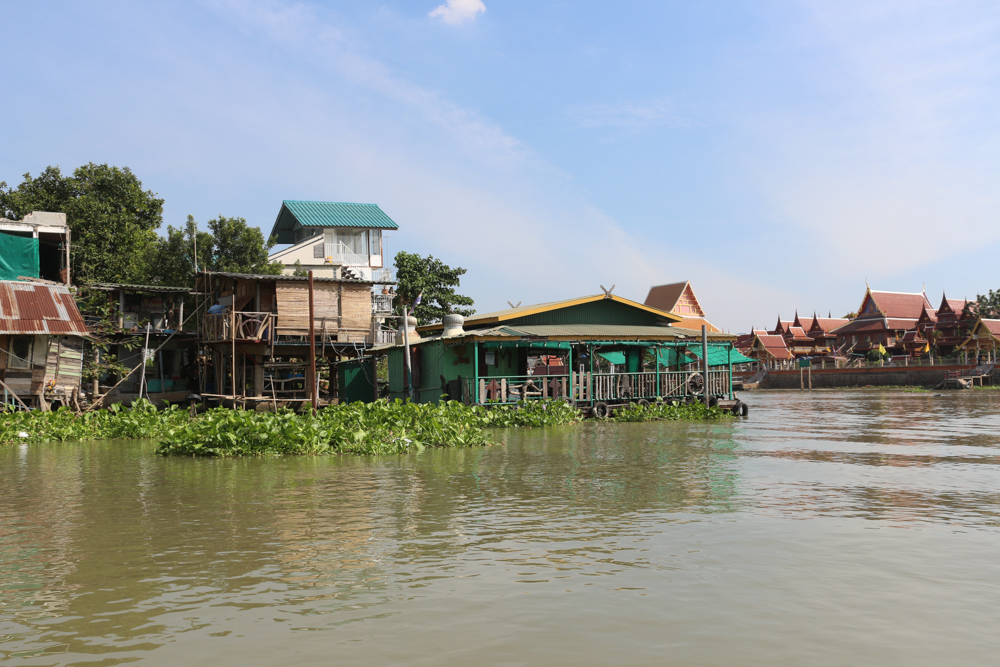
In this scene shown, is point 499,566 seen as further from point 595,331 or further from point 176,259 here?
point 176,259

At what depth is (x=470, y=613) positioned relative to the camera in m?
5.02

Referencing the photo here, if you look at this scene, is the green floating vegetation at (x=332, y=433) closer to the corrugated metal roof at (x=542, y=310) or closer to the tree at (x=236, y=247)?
the corrugated metal roof at (x=542, y=310)

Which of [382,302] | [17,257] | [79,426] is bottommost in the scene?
[79,426]

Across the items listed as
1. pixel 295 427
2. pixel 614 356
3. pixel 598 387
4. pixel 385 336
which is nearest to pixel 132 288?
pixel 385 336

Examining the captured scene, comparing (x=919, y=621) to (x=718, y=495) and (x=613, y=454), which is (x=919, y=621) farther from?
(x=613, y=454)

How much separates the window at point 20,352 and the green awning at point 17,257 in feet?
9.55

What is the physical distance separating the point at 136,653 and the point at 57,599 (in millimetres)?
1401

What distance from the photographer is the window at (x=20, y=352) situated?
71.0 ft

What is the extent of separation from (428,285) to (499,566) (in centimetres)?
3227

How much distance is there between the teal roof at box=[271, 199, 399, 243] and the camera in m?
44.1

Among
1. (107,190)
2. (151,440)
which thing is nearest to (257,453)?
(151,440)

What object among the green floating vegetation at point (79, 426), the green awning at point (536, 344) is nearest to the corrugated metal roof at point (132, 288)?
the green floating vegetation at point (79, 426)

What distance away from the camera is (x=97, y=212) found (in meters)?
30.5

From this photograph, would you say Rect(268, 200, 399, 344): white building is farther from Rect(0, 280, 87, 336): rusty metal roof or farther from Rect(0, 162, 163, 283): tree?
Rect(0, 280, 87, 336): rusty metal roof
